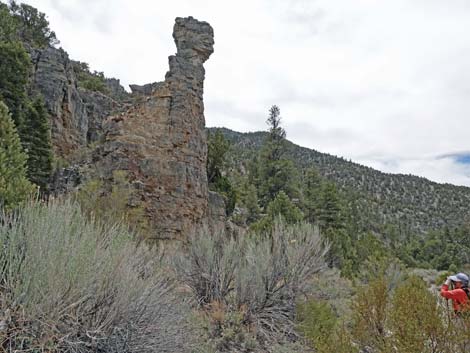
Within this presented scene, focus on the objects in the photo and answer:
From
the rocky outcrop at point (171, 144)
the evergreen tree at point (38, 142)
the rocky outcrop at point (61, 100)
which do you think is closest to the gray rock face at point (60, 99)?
the rocky outcrop at point (61, 100)

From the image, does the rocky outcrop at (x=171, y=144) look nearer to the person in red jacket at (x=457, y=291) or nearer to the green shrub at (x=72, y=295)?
the green shrub at (x=72, y=295)

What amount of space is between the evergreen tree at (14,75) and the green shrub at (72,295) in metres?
19.5

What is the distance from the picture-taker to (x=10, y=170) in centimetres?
1104

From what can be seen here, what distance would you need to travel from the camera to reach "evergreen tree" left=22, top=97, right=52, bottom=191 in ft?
65.2

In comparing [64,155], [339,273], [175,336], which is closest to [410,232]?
[339,273]

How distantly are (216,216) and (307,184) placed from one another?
22.4 metres

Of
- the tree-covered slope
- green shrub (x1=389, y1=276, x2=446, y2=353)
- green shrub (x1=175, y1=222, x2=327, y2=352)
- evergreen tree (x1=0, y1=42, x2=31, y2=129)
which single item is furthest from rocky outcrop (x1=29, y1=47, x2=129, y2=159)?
the tree-covered slope

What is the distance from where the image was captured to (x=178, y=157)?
50.7ft

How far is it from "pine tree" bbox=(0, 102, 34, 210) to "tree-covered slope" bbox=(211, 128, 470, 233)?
39.9m

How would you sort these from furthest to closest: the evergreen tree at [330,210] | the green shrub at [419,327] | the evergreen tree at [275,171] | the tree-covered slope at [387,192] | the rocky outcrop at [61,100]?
the tree-covered slope at [387,192], the evergreen tree at [275,171], the evergreen tree at [330,210], the rocky outcrop at [61,100], the green shrub at [419,327]

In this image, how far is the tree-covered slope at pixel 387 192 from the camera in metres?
56.6

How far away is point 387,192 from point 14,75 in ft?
204

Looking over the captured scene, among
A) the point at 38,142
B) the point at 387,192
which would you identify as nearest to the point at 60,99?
the point at 38,142

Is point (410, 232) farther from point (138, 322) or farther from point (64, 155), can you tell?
point (138, 322)
